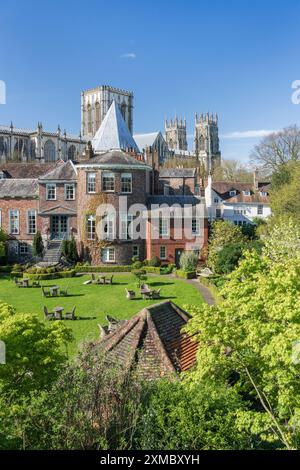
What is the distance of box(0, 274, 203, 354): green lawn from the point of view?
26.4m

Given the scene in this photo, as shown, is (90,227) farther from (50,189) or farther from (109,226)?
(50,189)

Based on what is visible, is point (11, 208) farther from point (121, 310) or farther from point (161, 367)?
point (161, 367)

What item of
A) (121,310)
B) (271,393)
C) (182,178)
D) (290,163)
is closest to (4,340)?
(271,393)

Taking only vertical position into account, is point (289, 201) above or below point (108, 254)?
above

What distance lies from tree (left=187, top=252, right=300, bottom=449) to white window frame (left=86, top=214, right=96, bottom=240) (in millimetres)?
31489

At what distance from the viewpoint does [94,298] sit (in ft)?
101

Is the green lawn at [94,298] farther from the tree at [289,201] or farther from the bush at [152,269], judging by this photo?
the tree at [289,201]

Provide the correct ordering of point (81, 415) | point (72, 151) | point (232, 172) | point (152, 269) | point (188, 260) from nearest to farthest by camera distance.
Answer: point (81, 415), point (152, 269), point (188, 260), point (232, 172), point (72, 151)

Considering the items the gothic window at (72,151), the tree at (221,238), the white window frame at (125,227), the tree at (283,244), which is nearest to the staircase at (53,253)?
the white window frame at (125,227)

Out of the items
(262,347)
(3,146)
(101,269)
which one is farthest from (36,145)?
(262,347)

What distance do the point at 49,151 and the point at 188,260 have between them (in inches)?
3094

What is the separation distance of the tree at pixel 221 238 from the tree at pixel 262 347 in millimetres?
28187

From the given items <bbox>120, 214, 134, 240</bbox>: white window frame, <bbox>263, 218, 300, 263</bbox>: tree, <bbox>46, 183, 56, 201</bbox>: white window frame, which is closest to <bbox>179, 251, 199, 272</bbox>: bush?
<bbox>120, 214, 134, 240</bbox>: white window frame

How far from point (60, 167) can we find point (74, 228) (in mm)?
6427
